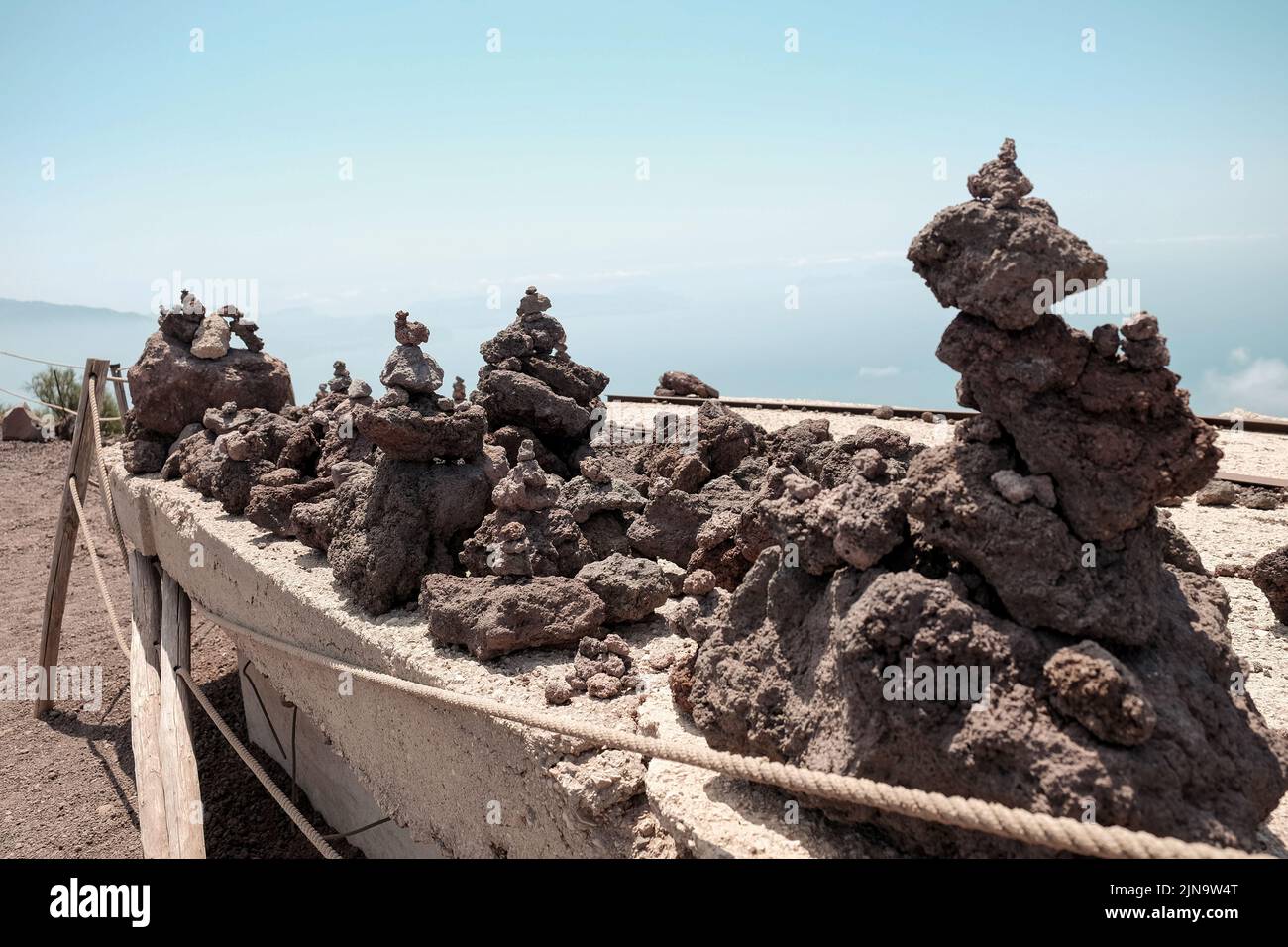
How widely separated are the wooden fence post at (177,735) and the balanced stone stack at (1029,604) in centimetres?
348

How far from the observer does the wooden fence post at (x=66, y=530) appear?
743 centimetres

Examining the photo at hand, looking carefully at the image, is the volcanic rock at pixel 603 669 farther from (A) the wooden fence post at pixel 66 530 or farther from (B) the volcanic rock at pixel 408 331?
(A) the wooden fence post at pixel 66 530

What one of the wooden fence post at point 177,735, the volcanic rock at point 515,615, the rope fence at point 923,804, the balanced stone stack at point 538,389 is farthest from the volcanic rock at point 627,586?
the wooden fence post at point 177,735

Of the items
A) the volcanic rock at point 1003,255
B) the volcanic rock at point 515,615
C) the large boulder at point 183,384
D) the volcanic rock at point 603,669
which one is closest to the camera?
the volcanic rock at point 1003,255

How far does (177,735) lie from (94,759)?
2.80m

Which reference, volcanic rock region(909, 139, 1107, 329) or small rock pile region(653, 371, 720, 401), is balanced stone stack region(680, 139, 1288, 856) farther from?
small rock pile region(653, 371, 720, 401)

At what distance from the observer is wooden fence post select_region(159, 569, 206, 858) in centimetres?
454

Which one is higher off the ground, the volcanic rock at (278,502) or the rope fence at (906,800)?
the volcanic rock at (278,502)

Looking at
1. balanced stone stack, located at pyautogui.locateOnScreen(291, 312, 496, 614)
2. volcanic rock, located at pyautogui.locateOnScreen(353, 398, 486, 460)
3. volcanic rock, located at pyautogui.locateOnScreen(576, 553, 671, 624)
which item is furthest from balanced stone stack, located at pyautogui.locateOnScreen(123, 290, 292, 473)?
volcanic rock, located at pyautogui.locateOnScreen(576, 553, 671, 624)

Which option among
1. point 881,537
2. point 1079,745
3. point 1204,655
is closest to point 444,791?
point 881,537

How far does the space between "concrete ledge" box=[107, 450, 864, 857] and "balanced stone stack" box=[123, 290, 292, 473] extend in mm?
1892

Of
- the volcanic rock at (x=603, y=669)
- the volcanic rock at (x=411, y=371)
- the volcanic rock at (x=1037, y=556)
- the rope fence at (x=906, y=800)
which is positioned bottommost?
the volcanic rock at (x=603, y=669)

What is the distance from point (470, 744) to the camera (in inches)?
126

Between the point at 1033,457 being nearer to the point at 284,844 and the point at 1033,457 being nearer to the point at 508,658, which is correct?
the point at 508,658
